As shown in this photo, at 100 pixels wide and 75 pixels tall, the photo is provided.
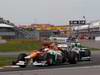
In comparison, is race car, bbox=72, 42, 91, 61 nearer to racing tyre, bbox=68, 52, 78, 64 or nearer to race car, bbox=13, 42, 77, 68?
racing tyre, bbox=68, 52, 78, 64

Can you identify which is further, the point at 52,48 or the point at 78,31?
the point at 78,31

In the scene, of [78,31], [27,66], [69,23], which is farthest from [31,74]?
[69,23]

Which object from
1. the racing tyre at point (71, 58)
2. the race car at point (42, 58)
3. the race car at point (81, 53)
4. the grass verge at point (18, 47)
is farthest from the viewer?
the grass verge at point (18, 47)

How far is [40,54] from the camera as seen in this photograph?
20.6 metres

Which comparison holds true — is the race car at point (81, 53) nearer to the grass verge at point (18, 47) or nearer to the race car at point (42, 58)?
the race car at point (42, 58)

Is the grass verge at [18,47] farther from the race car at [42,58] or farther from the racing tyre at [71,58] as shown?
the race car at [42,58]

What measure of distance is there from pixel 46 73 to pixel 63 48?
300 inches

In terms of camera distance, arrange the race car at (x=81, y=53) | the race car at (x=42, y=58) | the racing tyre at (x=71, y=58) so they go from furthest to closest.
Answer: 1. the race car at (x=81, y=53)
2. the racing tyre at (x=71, y=58)
3. the race car at (x=42, y=58)

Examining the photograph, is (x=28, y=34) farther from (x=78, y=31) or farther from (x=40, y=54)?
(x=40, y=54)

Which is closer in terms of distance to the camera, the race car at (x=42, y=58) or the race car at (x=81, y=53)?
the race car at (x=42, y=58)

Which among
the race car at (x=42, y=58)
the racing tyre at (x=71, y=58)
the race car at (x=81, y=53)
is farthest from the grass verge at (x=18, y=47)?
the race car at (x=42, y=58)

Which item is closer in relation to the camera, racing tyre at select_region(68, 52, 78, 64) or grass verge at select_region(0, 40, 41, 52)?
racing tyre at select_region(68, 52, 78, 64)

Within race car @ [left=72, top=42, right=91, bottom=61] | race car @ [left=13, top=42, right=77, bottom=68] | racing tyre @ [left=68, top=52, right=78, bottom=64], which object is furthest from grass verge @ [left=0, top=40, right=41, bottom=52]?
race car @ [left=13, top=42, right=77, bottom=68]

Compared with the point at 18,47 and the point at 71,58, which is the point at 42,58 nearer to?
the point at 71,58
